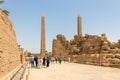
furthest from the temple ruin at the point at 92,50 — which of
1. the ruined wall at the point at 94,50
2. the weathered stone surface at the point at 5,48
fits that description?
the weathered stone surface at the point at 5,48

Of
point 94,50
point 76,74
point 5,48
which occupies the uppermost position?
point 94,50

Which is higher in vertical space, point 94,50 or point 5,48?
point 94,50

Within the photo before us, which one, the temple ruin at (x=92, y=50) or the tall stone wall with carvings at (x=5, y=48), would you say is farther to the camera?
the temple ruin at (x=92, y=50)

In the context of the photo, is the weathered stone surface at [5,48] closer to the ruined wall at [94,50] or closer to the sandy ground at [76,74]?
the sandy ground at [76,74]

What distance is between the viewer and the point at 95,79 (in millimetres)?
10492

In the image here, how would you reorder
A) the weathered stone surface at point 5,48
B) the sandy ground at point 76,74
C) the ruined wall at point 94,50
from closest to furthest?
the weathered stone surface at point 5,48, the sandy ground at point 76,74, the ruined wall at point 94,50

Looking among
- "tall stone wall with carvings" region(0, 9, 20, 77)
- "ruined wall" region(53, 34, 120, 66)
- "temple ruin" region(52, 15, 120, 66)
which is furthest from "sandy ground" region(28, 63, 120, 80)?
"ruined wall" region(53, 34, 120, 66)

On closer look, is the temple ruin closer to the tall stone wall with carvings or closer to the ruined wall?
the ruined wall


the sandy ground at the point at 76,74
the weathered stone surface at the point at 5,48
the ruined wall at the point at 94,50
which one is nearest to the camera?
the weathered stone surface at the point at 5,48

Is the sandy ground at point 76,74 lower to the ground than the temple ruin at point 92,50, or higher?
lower

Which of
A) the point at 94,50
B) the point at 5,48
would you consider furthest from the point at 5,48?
the point at 94,50

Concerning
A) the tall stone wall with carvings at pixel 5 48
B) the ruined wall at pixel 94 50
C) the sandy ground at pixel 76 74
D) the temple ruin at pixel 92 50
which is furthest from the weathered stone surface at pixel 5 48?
the ruined wall at pixel 94 50

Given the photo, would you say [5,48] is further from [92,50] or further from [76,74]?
[92,50]

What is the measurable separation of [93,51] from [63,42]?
30.0 metres
